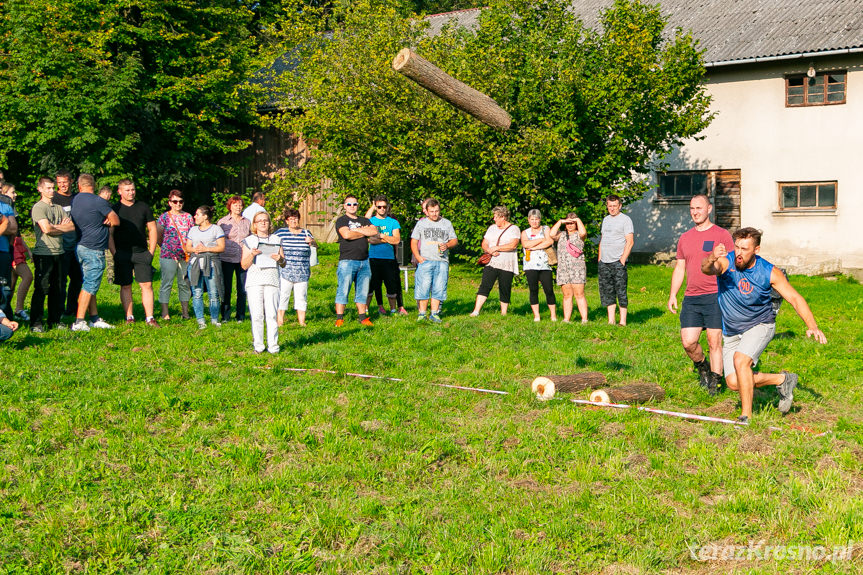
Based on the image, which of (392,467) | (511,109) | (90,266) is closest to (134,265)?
(90,266)

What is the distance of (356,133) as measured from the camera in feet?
60.0

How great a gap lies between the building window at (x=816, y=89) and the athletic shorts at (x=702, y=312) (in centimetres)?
1558

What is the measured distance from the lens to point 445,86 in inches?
303

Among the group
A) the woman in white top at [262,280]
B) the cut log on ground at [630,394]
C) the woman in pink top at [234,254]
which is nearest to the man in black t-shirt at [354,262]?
the woman in pink top at [234,254]

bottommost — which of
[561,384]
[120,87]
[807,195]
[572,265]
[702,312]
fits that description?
[561,384]

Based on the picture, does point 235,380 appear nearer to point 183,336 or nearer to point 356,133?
point 183,336

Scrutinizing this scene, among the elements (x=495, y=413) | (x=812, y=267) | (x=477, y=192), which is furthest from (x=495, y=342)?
(x=812, y=267)

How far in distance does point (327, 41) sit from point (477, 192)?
5.32 meters

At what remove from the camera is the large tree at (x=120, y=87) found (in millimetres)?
21453

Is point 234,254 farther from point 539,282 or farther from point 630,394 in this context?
point 630,394

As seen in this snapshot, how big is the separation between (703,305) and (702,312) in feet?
0.23

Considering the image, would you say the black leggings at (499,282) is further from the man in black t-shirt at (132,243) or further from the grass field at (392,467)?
the man in black t-shirt at (132,243)

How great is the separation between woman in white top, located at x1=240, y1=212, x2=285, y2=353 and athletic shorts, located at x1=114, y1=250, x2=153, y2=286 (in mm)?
2366

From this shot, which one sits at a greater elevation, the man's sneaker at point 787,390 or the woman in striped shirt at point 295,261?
the woman in striped shirt at point 295,261
